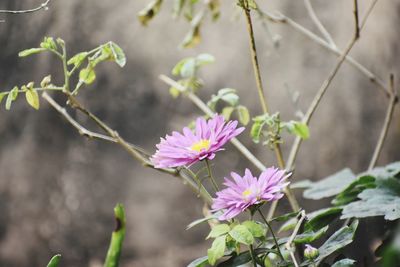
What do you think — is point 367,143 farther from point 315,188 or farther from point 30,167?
point 30,167

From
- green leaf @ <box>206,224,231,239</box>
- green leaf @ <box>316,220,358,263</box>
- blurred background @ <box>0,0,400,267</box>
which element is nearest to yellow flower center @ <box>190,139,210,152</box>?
green leaf @ <box>206,224,231,239</box>

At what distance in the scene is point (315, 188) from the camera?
4.02ft

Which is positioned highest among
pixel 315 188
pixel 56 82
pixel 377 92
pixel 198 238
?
pixel 56 82

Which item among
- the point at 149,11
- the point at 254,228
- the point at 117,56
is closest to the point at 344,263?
the point at 254,228

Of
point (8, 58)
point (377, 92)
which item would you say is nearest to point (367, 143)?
point (377, 92)

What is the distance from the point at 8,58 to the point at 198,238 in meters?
0.91

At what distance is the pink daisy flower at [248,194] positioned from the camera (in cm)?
71

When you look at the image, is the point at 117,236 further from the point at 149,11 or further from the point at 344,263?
the point at 149,11

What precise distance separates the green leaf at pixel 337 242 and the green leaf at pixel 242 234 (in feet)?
0.40

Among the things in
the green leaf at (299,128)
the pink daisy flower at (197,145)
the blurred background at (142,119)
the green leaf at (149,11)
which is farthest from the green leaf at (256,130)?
the blurred background at (142,119)

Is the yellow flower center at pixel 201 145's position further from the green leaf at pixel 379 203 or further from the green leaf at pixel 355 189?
the green leaf at pixel 355 189

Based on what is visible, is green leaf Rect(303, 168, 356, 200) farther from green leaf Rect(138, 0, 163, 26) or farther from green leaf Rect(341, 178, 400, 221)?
green leaf Rect(138, 0, 163, 26)

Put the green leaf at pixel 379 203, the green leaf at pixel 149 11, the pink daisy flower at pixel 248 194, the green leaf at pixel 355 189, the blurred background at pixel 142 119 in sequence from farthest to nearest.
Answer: the blurred background at pixel 142 119 < the green leaf at pixel 149 11 < the green leaf at pixel 355 189 < the green leaf at pixel 379 203 < the pink daisy flower at pixel 248 194

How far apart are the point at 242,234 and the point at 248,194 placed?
56 mm
